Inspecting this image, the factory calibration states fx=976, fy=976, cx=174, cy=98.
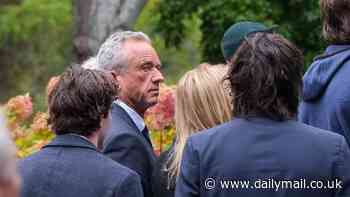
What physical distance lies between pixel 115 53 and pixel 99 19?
24.3 ft

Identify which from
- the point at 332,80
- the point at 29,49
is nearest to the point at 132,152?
the point at 332,80

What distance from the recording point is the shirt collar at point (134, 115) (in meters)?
4.81

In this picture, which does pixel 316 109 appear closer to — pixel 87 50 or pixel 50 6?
pixel 87 50

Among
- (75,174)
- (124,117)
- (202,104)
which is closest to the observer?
(75,174)

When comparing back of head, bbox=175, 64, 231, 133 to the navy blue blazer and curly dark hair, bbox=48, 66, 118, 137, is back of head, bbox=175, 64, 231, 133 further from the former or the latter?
the navy blue blazer

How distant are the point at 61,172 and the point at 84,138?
17cm

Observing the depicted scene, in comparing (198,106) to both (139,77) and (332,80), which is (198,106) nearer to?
(332,80)

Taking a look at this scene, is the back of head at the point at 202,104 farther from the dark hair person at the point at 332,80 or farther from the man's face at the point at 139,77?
the man's face at the point at 139,77

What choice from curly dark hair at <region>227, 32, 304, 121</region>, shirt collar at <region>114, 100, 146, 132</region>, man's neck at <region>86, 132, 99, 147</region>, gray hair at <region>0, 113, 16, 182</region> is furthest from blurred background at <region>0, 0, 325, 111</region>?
gray hair at <region>0, 113, 16, 182</region>

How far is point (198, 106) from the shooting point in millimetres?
4141

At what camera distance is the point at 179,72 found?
27.1 metres

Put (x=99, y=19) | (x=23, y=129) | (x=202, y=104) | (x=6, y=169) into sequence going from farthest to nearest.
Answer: (x=99, y=19), (x=23, y=129), (x=202, y=104), (x=6, y=169)

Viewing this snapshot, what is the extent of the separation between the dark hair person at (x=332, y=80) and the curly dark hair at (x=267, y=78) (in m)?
0.45

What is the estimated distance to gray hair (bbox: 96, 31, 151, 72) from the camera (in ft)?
16.9
